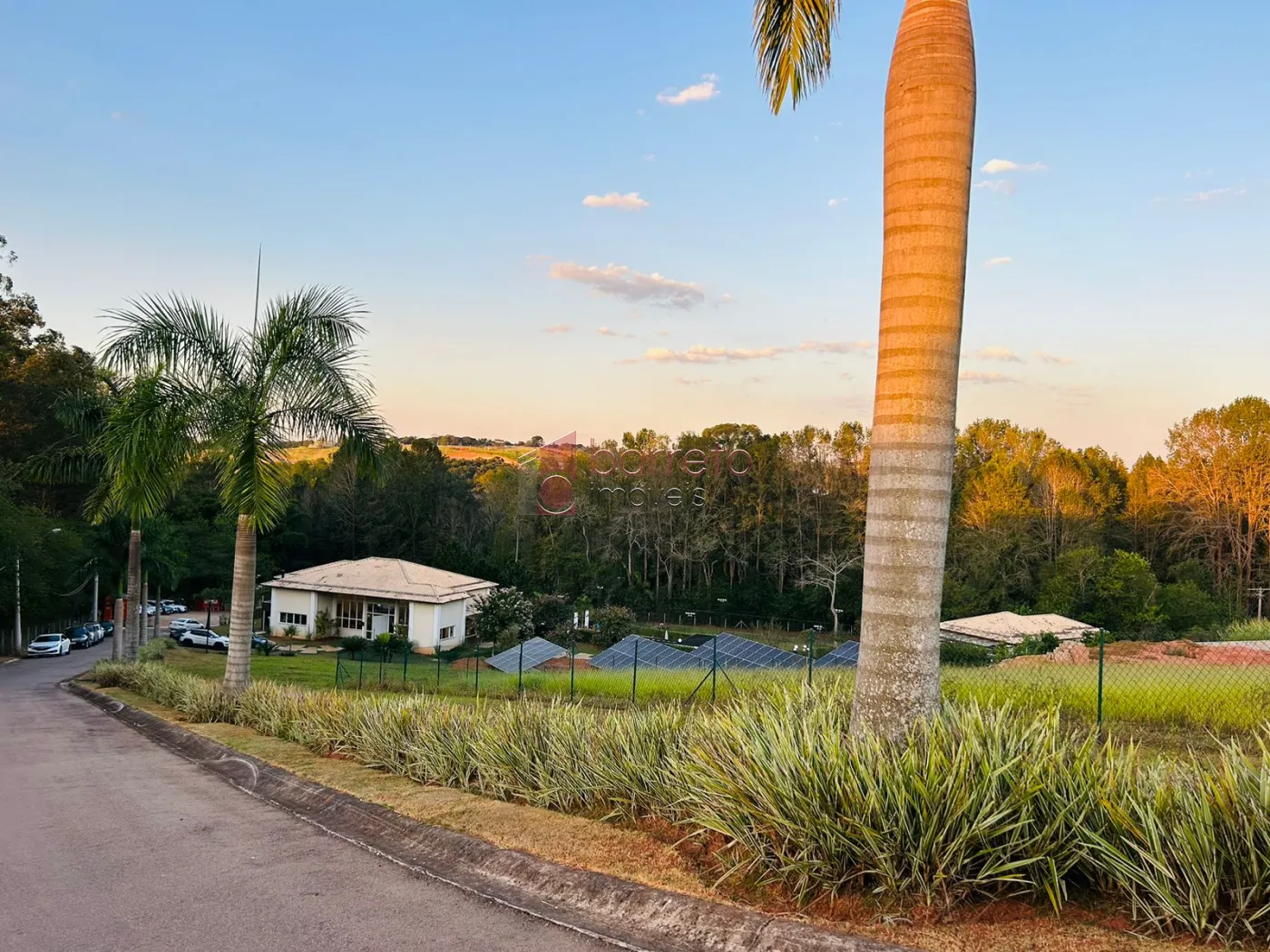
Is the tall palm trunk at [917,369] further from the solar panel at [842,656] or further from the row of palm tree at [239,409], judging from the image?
the solar panel at [842,656]

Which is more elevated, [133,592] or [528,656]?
[133,592]

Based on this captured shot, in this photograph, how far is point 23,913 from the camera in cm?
625

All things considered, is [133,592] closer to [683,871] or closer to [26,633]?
[683,871]

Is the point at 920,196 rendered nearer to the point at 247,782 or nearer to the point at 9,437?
A: the point at 247,782

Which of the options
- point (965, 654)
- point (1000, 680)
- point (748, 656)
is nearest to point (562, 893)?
point (1000, 680)

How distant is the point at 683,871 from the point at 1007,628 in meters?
38.5

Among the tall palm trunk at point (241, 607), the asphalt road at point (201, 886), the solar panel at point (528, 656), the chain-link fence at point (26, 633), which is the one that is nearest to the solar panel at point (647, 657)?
the solar panel at point (528, 656)

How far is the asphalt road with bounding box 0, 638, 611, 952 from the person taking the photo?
569 centimetres

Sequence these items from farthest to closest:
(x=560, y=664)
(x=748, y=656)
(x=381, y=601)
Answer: (x=381, y=601) → (x=560, y=664) → (x=748, y=656)

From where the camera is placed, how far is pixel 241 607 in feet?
55.3

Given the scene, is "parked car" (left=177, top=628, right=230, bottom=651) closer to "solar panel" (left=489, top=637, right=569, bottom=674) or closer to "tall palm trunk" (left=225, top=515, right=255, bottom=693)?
"solar panel" (left=489, top=637, right=569, bottom=674)

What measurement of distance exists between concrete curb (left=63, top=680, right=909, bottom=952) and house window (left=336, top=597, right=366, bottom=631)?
4212 centimetres

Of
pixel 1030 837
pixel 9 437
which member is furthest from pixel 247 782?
pixel 9 437

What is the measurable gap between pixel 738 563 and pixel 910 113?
64.0 meters
